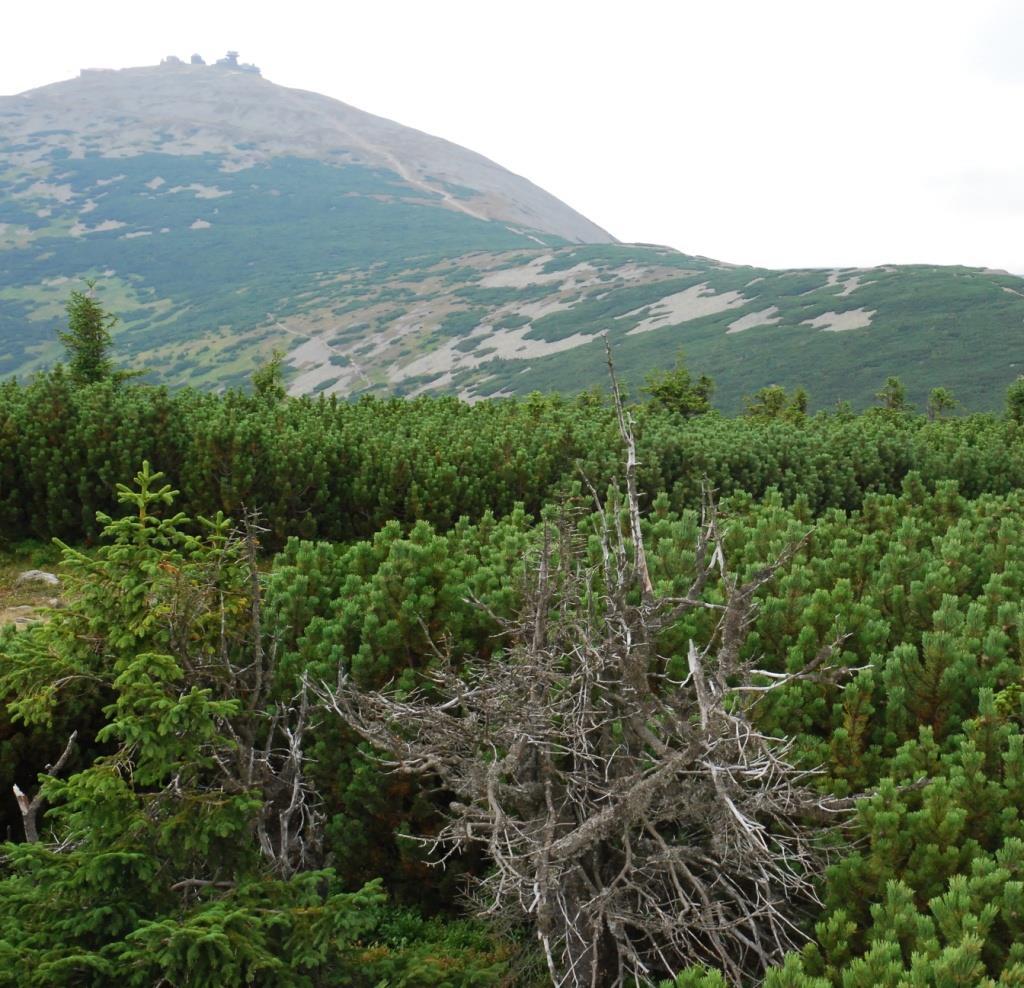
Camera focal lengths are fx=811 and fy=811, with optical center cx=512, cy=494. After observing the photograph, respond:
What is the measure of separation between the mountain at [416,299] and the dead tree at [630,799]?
207 feet

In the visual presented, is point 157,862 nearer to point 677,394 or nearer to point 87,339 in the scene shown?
point 87,339

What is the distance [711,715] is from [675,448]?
6976mm

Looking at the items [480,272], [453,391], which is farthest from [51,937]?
[480,272]

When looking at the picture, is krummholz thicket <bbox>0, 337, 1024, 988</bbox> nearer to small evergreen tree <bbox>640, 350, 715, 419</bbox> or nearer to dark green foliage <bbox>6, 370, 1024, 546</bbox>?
dark green foliage <bbox>6, 370, 1024, 546</bbox>

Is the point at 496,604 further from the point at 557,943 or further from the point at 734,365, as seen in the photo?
the point at 734,365

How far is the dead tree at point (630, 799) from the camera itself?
296cm

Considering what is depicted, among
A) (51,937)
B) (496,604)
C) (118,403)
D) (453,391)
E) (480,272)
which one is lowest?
(453,391)

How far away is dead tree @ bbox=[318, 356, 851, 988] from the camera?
296cm

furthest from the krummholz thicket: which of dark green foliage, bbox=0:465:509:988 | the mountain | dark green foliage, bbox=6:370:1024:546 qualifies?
the mountain

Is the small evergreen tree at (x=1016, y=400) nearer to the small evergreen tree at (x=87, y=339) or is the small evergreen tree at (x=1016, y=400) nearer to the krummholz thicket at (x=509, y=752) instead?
the krummholz thicket at (x=509, y=752)

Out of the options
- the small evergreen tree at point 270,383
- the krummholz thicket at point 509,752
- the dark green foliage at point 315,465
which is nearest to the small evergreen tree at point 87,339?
the small evergreen tree at point 270,383

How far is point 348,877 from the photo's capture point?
4.27 meters

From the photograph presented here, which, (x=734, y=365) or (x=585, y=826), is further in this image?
(x=734, y=365)

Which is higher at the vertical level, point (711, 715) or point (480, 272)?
point (480, 272)
